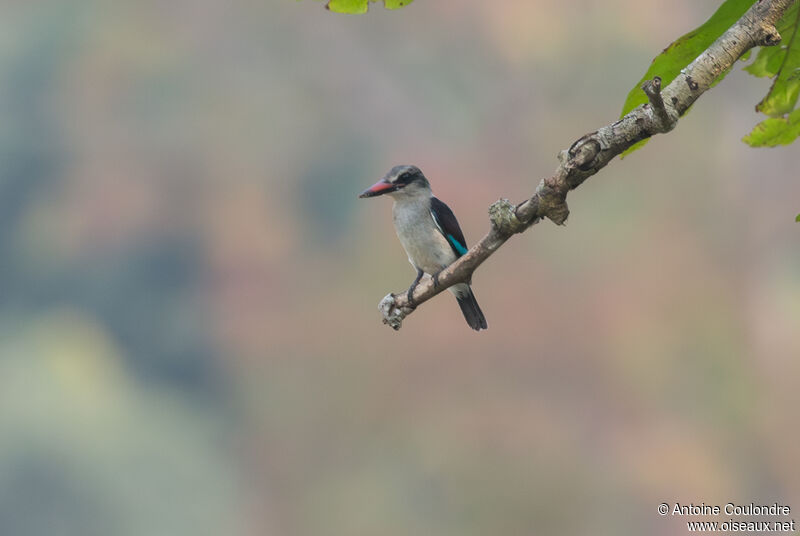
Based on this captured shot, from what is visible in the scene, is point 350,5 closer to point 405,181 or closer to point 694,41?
point 694,41

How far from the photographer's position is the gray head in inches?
174

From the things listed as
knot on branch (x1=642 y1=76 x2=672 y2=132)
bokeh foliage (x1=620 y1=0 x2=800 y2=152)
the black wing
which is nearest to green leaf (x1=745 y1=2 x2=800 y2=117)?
bokeh foliage (x1=620 y1=0 x2=800 y2=152)

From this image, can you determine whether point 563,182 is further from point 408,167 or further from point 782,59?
point 408,167

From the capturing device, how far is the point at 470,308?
193 inches

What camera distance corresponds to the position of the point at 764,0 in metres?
1.60

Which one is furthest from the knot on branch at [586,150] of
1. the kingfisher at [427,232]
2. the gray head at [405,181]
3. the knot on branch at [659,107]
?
the kingfisher at [427,232]

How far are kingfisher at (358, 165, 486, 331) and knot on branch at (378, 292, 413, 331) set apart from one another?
2.29 m

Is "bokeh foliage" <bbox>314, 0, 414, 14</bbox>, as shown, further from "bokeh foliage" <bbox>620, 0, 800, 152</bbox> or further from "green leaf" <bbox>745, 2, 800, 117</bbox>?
"green leaf" <bbox>745, 2, 800, 117</bbox>

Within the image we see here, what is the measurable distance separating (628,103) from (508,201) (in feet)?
1.15

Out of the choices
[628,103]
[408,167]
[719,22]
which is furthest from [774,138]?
[408,167]

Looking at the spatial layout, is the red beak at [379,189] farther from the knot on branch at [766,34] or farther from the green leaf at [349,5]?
the knot on branch at [766,34]

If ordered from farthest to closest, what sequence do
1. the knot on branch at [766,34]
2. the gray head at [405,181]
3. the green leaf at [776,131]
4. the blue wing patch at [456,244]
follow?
the blue wing patch at [456,244] < the gray head at [405,181] < the green leaf at [776,131] < the knot on branch at [766,34]

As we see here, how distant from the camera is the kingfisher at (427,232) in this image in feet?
15.4

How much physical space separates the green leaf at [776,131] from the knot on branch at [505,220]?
0.72m
